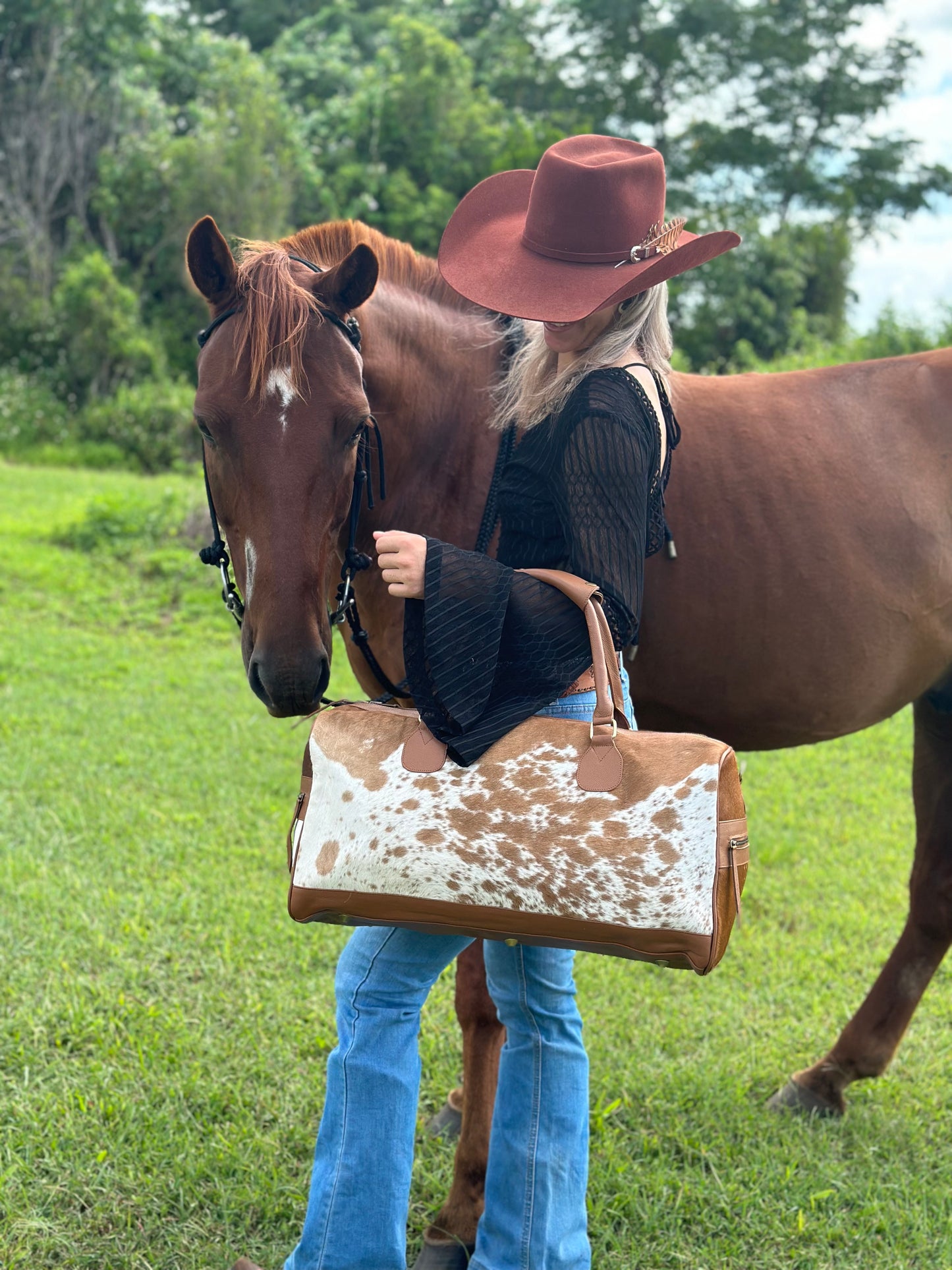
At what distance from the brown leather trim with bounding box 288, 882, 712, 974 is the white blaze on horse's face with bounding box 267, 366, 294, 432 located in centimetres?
82

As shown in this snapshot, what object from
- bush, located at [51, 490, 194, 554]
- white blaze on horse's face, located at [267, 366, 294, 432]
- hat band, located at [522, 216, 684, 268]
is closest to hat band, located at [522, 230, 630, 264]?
hat band, located at [522, 216, 684, 268]

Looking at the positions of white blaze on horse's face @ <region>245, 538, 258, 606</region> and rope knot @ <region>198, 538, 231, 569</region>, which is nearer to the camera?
white blaze on horse's face @ <region>245, 538, 258, 606</region>

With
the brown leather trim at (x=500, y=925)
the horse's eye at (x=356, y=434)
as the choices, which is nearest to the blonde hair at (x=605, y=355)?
the horse's eye at (x=356, y=434)

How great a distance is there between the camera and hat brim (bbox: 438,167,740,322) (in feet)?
5.55

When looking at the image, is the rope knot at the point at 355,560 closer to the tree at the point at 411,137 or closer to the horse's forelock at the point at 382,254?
the horse's forelock at the point at 382,254

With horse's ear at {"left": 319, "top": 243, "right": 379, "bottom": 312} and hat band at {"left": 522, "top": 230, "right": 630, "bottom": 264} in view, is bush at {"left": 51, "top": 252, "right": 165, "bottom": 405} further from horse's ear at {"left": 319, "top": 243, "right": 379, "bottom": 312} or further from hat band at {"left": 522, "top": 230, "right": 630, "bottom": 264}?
hat band at {"left": 522, "top": 230, "right": 630, "bottom": 264}

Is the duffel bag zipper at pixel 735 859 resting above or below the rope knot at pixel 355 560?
below

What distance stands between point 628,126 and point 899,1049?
2721cm

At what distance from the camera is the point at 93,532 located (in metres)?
8.68

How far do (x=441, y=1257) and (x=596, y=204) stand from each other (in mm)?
2162

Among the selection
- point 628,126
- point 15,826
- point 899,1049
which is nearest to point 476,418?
point 899,1049

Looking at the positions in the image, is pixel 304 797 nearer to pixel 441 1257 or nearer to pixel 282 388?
pixel 282 388

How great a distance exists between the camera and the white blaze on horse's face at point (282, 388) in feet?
6.01

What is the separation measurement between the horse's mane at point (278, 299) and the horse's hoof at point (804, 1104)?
2.34 metres
